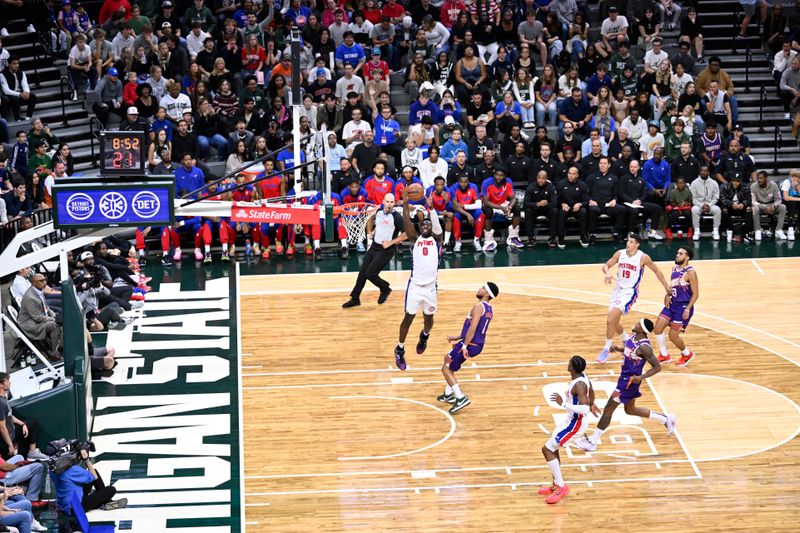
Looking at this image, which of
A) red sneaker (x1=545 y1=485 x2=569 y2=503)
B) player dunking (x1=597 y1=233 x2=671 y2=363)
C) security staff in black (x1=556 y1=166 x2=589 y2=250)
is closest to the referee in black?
player dunking (x1=597 y1=233 x2=671 y2=363)

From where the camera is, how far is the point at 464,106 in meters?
29.0

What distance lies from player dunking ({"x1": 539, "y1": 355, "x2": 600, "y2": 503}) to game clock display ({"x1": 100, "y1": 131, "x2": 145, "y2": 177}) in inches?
222

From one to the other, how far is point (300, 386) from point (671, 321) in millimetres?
5379

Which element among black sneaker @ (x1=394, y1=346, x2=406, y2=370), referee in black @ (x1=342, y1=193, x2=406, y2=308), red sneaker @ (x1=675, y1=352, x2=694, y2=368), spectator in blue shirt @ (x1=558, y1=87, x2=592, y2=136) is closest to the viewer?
black sneaker @ (x1=394, y1=346, x2=406, y2=370)

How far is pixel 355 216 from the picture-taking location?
999 inches

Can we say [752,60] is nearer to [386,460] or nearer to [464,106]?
[464,106]

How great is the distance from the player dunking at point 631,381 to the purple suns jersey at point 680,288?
105 inches

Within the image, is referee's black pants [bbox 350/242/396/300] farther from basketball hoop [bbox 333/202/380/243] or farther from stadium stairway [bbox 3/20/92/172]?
stadium stairway [bbox 3/20/92/172]

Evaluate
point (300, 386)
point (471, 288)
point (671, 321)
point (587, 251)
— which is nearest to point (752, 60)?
point (587, 251)

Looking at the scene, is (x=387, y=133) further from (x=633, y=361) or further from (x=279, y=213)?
(x=633, y=361)

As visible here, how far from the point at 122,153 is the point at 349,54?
13.5 m

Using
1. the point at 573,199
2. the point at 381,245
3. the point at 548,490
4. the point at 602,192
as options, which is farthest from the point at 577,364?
A: the point at 602,192

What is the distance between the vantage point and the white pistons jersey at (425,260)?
1895cm

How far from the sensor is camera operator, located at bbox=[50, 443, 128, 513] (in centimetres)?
1517
